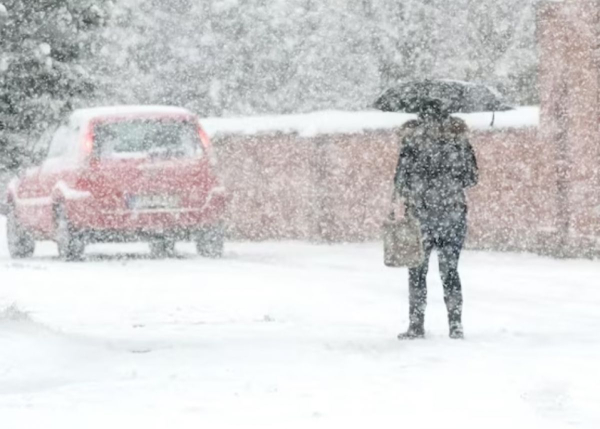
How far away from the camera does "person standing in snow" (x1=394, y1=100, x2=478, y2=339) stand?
11336mm

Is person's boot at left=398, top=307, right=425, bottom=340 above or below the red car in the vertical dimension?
below

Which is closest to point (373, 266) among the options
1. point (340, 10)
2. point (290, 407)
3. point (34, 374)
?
point (34, 374)

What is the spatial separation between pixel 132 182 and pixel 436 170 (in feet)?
25.1

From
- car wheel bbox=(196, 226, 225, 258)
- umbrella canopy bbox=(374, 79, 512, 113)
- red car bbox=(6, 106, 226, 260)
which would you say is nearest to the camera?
umbrella canopy bbox=(374, 79, 512, 113)

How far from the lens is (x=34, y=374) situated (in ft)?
31.5

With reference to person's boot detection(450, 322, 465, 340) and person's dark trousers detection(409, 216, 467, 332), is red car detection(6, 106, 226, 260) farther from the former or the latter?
person's boot detection(450, 322, 465, 340)

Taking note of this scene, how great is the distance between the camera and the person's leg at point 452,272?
11.3 m

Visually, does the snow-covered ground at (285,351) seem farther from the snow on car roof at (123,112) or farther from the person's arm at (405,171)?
the snow on car roof at (123,112)

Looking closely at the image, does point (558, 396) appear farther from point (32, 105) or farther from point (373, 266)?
point (373, 266)

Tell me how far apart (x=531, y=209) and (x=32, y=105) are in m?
10.1

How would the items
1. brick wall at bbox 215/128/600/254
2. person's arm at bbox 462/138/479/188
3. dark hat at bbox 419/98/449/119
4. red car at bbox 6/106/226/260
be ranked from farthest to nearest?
1. brick wall at bbox 215/128/600/254
2. red car at bbox 6/106/226/260
3. dark hat at bbox 419/98/449/119
4. person's arm at bbox 462/138/479/188

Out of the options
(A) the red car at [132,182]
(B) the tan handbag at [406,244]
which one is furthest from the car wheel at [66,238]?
(B) the tan handbag at [406,244]

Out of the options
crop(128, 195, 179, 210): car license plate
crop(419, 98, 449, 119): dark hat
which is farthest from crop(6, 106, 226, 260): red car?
crop(419, 98, 449, 119): dark hat

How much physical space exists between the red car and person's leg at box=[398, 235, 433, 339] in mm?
7422
